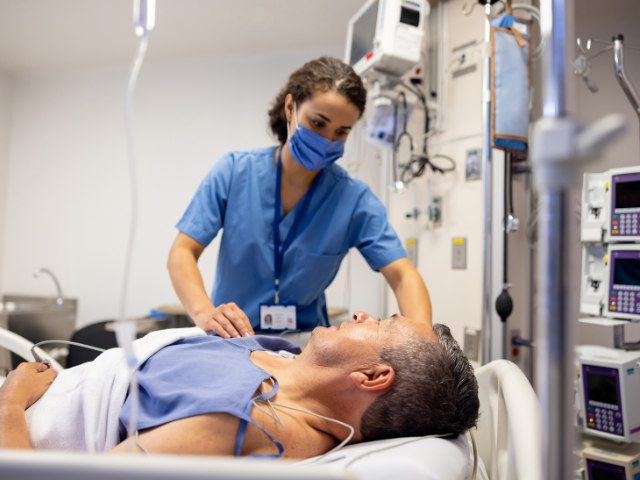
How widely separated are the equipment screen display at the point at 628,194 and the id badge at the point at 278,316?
1.31m

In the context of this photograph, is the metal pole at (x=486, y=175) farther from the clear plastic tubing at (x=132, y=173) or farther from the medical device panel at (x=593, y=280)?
the clear plastic tubing at (x=132, y=173)

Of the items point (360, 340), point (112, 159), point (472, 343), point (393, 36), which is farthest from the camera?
point (112, 159)

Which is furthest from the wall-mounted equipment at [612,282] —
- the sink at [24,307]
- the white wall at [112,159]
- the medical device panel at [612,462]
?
the sink at [24,307]

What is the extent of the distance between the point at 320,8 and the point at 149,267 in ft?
8.07

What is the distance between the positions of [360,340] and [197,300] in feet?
1.68

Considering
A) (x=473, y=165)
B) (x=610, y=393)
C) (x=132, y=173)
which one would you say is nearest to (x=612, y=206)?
(x=610, y=393)

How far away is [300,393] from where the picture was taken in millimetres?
1090

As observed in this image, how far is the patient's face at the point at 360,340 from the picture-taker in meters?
1.08

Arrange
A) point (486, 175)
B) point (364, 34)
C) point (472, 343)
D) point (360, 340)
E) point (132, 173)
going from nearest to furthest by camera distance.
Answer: point (132, 173) → point (360, 340) → point (486, 175) → point (472, 343) → point (364, 34)

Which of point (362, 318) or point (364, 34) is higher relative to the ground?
point (364, 34)

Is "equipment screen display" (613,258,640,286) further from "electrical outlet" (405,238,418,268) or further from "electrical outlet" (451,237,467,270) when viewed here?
"electrical outlet" (405,238,418,268)

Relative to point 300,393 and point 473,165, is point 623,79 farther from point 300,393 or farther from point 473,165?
point 300,393

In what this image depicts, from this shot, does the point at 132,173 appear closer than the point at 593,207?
Yes

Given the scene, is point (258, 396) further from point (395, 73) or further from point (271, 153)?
point (395, 73)
